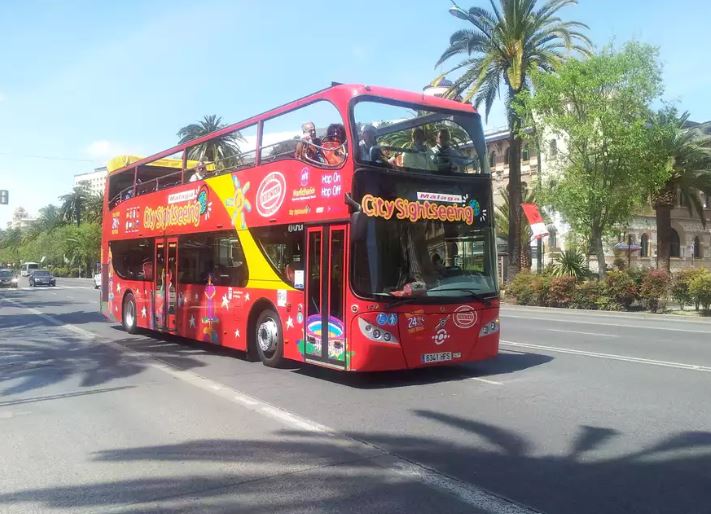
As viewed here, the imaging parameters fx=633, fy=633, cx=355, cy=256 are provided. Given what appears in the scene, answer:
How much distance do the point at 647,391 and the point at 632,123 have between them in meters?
18.6

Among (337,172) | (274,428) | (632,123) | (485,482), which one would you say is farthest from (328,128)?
(632,123)

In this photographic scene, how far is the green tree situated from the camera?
2409 centimetres

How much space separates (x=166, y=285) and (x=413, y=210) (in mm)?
7297

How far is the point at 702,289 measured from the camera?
22.2 meters

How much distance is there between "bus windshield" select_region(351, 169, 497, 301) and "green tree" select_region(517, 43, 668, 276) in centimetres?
1700

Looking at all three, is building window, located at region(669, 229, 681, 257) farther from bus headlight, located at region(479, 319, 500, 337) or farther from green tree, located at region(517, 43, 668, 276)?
bus headlight, located at region(479, 319, 500, 337)

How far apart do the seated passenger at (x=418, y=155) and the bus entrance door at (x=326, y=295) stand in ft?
4.37

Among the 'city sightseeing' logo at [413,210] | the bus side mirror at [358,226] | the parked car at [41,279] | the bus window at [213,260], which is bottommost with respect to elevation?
the parked car at [41,279]

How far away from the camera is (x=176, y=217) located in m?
13.4

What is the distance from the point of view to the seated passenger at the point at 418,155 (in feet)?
28.9

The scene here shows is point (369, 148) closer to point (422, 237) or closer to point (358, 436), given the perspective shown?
point (422, 237)

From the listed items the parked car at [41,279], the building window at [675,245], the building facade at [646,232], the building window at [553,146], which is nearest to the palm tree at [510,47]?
the building window at [553,146]

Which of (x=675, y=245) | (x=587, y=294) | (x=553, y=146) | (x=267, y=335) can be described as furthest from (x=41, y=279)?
(x=675, y=245)

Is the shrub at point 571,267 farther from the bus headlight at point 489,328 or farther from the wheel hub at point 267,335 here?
the wheel hub at point 267,335
